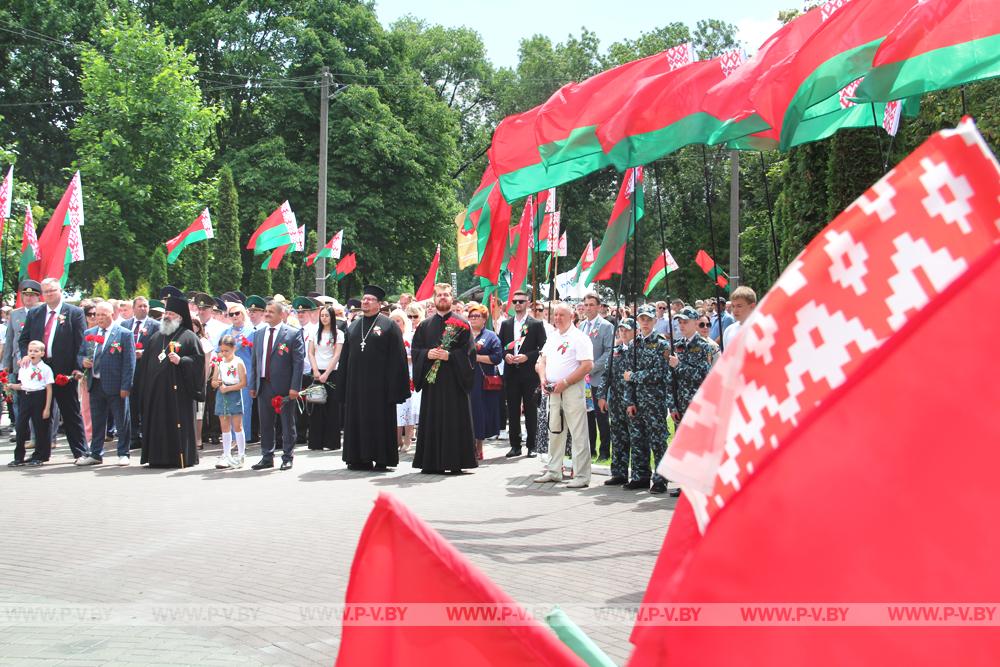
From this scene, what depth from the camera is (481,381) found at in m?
16.1

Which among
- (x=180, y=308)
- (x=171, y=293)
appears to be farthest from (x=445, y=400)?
(x=171, y=293)

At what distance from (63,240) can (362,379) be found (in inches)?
326

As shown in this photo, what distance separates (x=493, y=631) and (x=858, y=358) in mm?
504

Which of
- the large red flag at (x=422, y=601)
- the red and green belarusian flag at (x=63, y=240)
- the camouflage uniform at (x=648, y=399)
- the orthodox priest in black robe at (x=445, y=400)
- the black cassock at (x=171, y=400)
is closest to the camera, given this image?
the large red flag at (x=422, y=601)

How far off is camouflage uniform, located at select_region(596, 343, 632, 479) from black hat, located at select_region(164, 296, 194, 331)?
5759 millimetres

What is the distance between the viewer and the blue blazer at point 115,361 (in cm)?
1437

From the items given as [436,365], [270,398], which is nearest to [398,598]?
[436,365]

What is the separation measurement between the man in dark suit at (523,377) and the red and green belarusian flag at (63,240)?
8.54 meters

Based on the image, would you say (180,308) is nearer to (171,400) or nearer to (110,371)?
(171,400)

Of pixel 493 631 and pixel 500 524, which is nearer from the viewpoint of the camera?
pixel 493 631

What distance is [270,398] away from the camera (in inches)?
554

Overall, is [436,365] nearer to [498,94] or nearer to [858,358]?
[858,358]

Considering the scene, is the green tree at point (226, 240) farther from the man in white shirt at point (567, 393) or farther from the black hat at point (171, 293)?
the man in white shirt at point (567, 393)

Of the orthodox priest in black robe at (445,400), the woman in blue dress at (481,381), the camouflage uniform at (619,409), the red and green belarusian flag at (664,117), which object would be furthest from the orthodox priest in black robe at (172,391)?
the red and green belarusian flag at (664,117)
